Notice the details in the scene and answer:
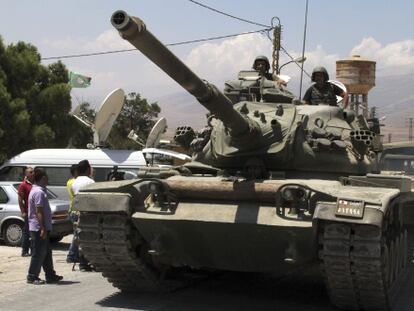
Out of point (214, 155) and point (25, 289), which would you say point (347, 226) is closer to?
point (214, 155)

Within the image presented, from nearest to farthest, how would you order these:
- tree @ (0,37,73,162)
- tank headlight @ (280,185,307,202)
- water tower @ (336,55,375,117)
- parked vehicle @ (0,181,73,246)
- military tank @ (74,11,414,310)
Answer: military tank @ (74,11,414,310) < tank headlight @ (280,185,307,202) < parked vehicle @ (0,181,73,246) < tree @ (0,37,73,162) < water tower @ (336,55,375,117)

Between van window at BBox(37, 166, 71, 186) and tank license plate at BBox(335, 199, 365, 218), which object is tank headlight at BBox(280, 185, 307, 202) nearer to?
tank license plate at BBox(335, 199, 365, 218)

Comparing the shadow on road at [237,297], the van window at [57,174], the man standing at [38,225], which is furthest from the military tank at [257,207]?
the van window at [57,174]

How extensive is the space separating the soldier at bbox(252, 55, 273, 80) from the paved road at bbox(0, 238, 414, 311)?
115 inches

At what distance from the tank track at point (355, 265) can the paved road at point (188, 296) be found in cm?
84

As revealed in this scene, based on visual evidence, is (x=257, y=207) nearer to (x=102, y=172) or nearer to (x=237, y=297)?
(x=237, y=297)

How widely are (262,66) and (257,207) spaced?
11.0ft

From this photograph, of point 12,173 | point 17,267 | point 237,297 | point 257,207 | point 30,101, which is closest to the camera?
point 257,207

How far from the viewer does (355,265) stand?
22.0 ft

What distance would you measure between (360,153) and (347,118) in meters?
0.94

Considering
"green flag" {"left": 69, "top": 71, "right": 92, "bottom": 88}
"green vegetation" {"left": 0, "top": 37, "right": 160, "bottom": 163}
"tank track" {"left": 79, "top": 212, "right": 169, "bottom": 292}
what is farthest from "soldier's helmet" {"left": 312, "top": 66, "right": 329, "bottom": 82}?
"green flag" {"left": 69, "top": 71, "right": 92, "bottom": 88}

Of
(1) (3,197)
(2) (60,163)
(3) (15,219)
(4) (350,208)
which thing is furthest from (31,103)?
(4) (350,208)

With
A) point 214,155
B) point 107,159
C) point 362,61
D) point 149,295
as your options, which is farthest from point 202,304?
point 362,61

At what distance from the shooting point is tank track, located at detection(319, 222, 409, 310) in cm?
663
